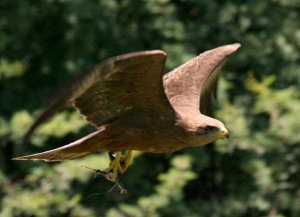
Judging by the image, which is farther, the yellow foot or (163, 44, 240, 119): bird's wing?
(163, 44, 240, 119): bird's wing

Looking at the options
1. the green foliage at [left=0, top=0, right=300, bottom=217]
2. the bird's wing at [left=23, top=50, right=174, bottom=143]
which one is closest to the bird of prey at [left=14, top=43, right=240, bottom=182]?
the bird's wing at [left=23, top=50, right=174, bottom=143]

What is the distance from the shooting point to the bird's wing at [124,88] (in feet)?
15.7

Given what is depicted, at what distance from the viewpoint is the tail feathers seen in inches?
205

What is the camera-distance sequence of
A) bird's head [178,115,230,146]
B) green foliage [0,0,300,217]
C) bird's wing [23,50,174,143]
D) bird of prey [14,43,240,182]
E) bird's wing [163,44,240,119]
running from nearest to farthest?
bird's wing [23,50,174,143] → bird of prey [14,43,240,182] → bird's head [178,115,230,146] → bird's wing [163,44,240,119] → green foliage [0,0,300,217]

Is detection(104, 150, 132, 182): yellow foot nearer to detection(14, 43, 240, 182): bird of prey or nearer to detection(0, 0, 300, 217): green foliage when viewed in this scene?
detection(14, 43, 240, 182): bird of prey

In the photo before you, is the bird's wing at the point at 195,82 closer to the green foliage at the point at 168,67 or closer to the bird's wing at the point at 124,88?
the bird's wing at the point at 124,88

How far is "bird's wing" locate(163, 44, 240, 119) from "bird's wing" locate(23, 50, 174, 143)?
0.31 m

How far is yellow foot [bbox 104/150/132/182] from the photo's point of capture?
204 inches

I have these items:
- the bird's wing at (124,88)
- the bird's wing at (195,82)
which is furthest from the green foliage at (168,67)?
the bird's wing at (124,88)

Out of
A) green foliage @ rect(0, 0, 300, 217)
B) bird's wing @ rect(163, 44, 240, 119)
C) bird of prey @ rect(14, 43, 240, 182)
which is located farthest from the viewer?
green foliage @ rect(0, 0, 300, 217)

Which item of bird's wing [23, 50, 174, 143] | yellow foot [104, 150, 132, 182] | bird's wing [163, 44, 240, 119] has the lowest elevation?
yellow foot [104, 150, 132, 182]

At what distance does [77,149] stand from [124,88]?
0.38 m

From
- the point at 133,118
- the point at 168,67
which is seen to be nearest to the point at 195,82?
the point at 133,118

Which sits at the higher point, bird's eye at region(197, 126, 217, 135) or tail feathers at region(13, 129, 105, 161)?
tail feathers at region(13, 129, 105, 161)
